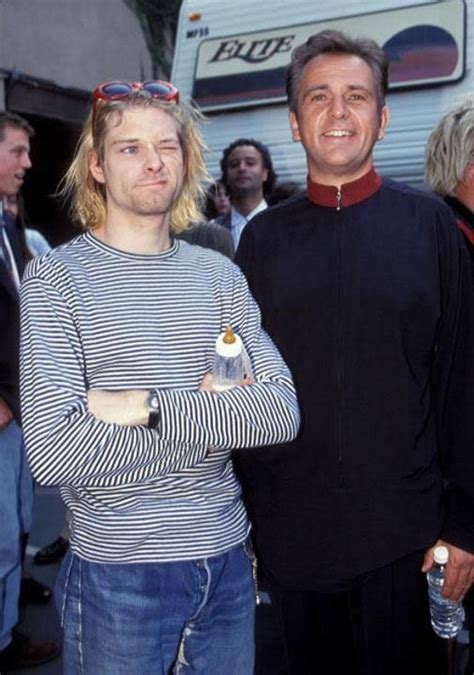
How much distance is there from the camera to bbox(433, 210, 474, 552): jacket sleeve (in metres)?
2.19

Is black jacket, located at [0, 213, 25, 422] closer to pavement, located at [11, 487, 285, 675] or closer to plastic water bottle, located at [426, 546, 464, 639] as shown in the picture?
pavement, located at [11, 487, 285, 675]

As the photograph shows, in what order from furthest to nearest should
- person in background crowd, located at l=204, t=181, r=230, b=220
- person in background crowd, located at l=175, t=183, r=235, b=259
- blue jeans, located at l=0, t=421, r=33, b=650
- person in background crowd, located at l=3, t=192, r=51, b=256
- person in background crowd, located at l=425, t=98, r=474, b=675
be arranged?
person in background crowd, located at l=204, t=181, r=230, b=220 → person in background crowd, located at l=3, t=192, r=51, b=256 → person in background crowd, located at l=175, t=183, r=235, b=259 → blue jeans, located at l=0, t=421, r=33, b=650 → person in background crowd, located at l=425, t=98, r=474, b=675

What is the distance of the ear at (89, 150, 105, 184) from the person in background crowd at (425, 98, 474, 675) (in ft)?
4.47

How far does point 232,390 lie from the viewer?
1914 millimetres

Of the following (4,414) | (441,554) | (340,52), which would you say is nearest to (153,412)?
(441,554)

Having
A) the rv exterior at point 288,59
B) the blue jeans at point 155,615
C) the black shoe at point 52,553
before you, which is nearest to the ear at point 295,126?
the blue jeans at point 155,615

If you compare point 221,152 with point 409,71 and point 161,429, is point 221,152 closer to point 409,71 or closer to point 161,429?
point 409,71

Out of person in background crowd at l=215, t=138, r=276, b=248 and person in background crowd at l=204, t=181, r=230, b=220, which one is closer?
person in background crowd at l=215, t=138, r=276, b=248

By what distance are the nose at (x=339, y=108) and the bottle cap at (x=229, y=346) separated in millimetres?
705

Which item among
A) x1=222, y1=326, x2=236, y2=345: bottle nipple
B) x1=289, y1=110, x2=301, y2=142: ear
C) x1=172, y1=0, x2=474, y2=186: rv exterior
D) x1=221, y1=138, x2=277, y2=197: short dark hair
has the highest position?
x1=172, y1=0, x2=474, y2=186: rv exterior

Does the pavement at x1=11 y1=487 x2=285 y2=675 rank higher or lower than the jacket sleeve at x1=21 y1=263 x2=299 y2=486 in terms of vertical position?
lower

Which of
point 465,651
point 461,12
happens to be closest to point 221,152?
point 461,12

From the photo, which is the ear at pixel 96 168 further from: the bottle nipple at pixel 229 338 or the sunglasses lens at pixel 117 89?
the bottle nipple at pixel 229 338

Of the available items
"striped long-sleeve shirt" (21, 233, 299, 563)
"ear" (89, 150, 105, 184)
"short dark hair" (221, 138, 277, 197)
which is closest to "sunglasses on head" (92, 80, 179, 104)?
"ear" (89, 150, 105, 184)
